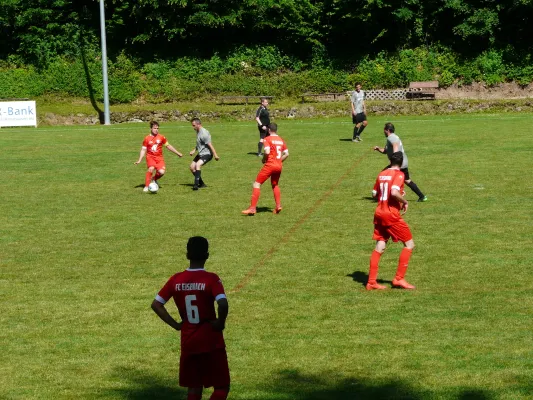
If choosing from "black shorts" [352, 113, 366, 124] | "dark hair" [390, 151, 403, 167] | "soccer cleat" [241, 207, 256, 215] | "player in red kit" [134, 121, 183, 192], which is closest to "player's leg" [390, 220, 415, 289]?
"dark hair" [390, 151, 403, 167]

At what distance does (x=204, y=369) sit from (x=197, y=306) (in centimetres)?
60

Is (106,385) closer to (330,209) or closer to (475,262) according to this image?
(475,262)

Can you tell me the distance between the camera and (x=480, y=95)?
61469 mm

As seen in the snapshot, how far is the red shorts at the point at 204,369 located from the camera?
8.24 meters

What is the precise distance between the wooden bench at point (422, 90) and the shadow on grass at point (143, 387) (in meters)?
50.1

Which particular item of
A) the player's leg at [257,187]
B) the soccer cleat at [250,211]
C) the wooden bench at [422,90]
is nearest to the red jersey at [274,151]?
the player's leg at [257,187]

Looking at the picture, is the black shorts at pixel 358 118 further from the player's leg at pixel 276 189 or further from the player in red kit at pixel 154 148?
the player's leg at pixel 276 189

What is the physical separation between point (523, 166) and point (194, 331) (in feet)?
75.5

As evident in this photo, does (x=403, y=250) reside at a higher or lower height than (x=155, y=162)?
lower

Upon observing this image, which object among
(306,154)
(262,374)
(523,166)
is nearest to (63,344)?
(262,374)

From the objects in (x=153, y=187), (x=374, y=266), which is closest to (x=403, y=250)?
(x=374, y=266)

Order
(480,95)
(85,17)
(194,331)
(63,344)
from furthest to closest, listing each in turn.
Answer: (85,17), (480,95), (63,344), (194,331)

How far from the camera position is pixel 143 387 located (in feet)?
34.2

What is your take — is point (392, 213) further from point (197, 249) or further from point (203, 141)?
point (203, 141)
